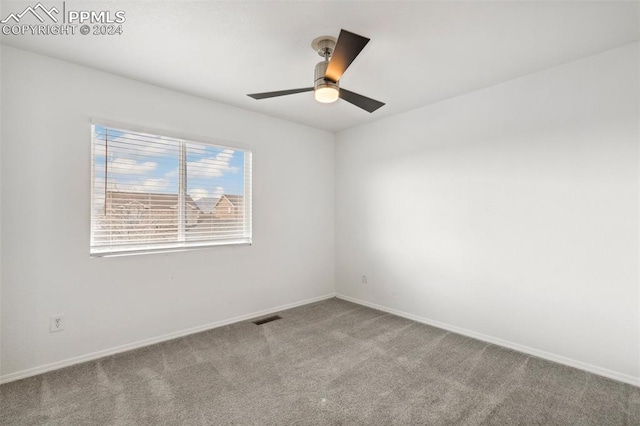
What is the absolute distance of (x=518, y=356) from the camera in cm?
266

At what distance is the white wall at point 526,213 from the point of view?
7.62ft

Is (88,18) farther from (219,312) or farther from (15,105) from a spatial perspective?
(219,312)

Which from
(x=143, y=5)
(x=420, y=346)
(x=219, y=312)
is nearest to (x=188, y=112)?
(x=143, y=5)

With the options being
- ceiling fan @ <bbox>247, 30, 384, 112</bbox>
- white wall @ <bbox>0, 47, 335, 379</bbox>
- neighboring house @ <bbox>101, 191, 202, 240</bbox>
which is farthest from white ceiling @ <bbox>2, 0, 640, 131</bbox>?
neighboring house @ <bbox>101, 191, 202, 240</bbox>

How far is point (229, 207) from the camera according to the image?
11.6 ft

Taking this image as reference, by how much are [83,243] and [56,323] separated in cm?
67

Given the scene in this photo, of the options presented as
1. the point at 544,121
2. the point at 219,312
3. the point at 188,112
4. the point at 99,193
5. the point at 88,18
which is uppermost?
the point at 88,18

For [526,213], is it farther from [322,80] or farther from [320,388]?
[320,388]

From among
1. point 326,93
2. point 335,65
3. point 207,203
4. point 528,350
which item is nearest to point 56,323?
point 207,203

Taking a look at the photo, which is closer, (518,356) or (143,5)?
(143,5)

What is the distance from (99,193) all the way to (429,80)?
10.5 feet

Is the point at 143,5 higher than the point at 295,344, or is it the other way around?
the point at 143,5

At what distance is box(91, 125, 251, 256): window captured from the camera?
2703mm

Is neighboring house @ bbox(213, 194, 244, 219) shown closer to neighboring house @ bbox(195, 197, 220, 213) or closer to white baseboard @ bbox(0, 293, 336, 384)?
neighboring house @ bbox(195, 197, 220, 213)
